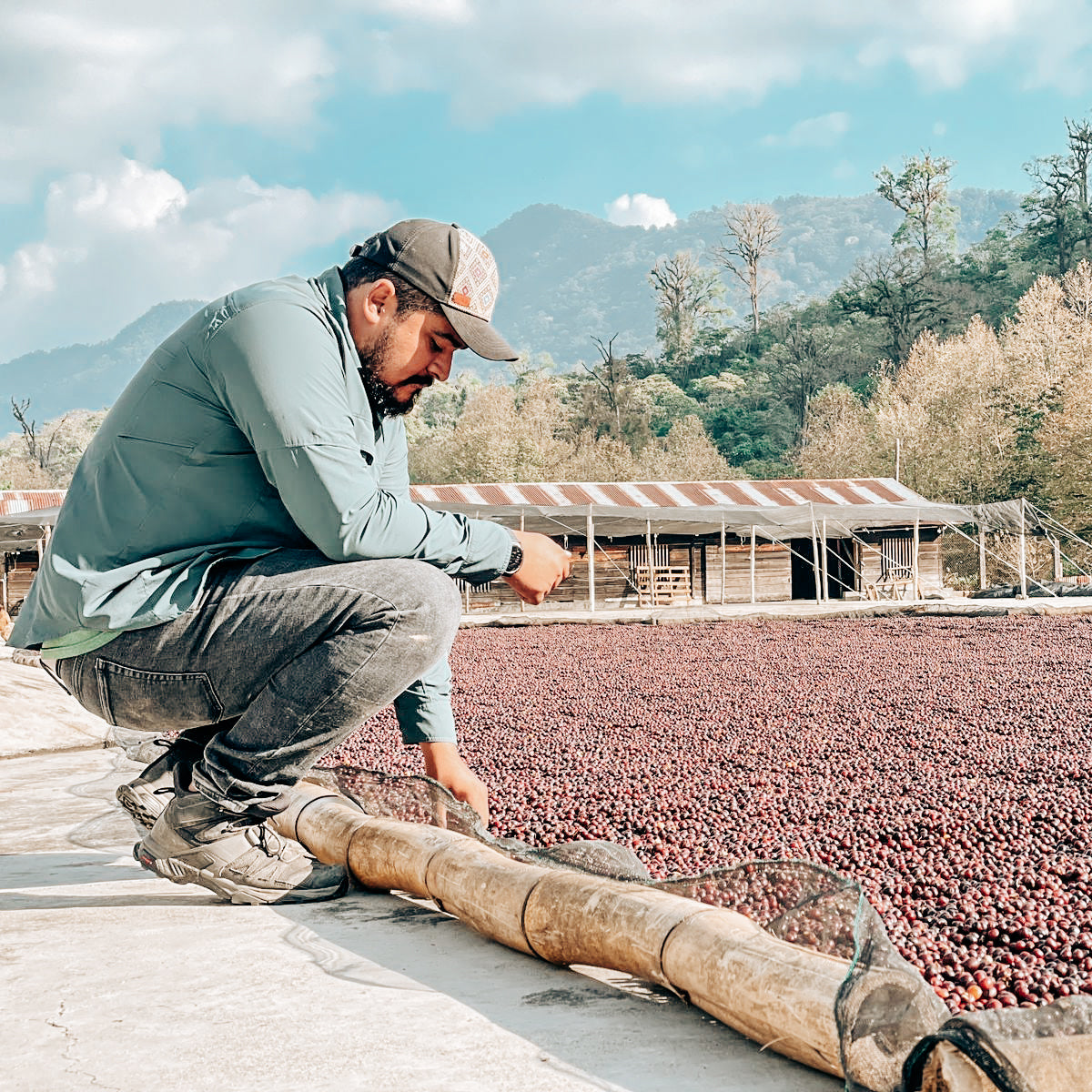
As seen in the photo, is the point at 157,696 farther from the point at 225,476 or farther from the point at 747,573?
the point at 747,573

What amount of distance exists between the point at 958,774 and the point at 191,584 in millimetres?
2669

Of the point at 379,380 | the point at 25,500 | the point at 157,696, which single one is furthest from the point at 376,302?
the point at 25,500

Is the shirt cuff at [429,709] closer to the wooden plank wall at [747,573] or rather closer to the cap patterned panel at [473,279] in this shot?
the cap patterned panel at [473,279]

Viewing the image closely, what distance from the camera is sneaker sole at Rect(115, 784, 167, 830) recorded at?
91.4 inches

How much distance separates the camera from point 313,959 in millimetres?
1747

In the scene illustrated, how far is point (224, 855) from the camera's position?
2092 millimetres

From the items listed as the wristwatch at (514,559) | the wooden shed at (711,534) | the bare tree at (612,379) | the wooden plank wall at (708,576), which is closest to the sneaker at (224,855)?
the wristwatch at (514,559)

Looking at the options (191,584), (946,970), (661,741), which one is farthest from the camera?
(661,741)

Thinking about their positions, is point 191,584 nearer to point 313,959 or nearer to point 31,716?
point 313,959

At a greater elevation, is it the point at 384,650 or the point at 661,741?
the point at 384,650

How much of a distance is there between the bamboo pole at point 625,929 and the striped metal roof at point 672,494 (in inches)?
685

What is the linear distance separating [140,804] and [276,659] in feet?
1.88

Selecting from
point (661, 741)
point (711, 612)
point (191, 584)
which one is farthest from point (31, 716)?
point (711, 612)

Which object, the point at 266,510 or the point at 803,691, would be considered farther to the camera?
the point at 803,691
